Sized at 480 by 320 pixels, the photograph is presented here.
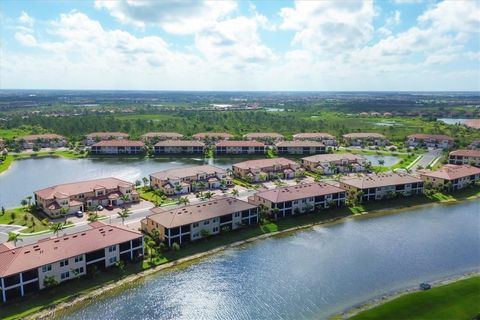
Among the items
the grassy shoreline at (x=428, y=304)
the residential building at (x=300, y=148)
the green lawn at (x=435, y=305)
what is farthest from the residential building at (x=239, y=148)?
the green lawn at (x=435, y=305)

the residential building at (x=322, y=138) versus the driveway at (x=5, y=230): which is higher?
the residential building at (x=322, y=138)

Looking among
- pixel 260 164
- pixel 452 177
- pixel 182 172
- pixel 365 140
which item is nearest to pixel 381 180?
pixel 452 177

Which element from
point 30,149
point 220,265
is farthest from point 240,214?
point 30,149

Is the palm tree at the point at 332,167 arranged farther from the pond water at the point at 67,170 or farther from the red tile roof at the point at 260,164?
the pond water at the point at 67,170

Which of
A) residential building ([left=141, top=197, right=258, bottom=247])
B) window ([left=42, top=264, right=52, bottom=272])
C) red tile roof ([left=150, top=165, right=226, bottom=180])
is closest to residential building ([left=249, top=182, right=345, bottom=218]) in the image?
residential building ([left=141, top=197, right=258, bottom=247])

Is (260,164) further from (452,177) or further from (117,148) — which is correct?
Result: (117,148)

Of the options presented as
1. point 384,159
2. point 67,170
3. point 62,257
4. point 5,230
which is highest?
point 62,257
